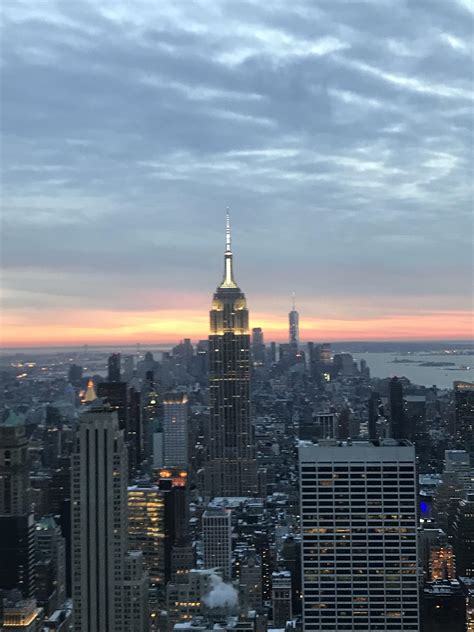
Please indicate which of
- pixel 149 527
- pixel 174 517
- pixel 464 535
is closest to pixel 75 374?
pixel 149 527

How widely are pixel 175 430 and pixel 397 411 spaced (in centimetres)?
1051

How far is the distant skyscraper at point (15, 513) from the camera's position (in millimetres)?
20812

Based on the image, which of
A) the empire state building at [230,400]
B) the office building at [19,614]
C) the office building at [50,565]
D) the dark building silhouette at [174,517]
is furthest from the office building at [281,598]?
the empire state building at [230,400]

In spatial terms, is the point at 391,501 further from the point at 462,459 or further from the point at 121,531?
the point at 462,459

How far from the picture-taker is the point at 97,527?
19.4m

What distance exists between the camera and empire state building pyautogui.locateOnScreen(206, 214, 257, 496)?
3588 cm

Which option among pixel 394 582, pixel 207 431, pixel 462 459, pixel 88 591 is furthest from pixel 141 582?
pixel 207 431

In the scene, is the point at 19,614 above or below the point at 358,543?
below

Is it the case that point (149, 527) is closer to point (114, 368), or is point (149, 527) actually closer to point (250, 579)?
point (250, 579)

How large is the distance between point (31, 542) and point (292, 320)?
8.02 metres

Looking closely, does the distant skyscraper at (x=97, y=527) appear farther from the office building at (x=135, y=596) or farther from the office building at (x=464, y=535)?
the office building at (x=464, y=535)

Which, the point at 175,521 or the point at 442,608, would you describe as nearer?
the point at 442,608

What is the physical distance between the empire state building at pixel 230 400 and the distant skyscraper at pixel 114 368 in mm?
14453

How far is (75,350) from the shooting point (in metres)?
15.0
